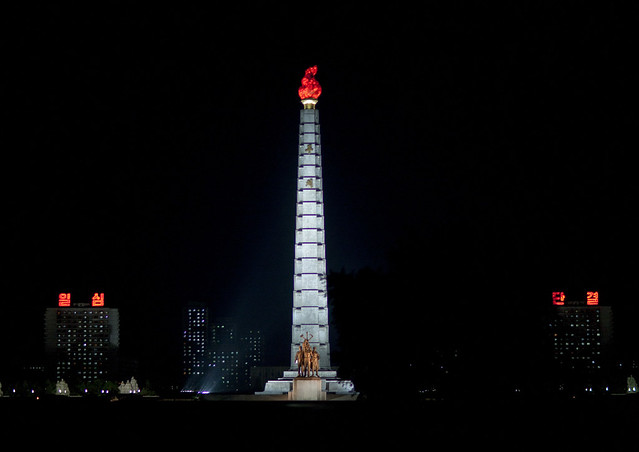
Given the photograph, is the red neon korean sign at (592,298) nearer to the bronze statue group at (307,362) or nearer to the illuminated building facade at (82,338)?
the illuminated building facade at (82,338)

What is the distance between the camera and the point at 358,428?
3216 cm

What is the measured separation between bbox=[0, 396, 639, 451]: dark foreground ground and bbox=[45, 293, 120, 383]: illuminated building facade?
9207 centimetres

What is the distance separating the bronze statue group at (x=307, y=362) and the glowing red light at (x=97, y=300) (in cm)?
7149

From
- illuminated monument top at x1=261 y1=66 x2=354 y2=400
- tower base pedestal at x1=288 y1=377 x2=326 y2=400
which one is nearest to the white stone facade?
illuminated monument top at x1=261 y1=66 x2=354 y2=400

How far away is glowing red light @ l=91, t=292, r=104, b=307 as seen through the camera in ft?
446

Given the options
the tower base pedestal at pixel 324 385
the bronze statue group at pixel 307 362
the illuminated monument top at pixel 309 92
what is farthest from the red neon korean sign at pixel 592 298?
the bronze statue group at pixel 307 362

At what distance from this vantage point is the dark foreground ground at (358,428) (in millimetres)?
26359

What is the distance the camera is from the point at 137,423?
35656 millimetres

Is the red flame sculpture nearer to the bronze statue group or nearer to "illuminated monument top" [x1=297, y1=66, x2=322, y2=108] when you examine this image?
"illuminated monument top" [x1=297, y1=66, x2=322, y2=108]

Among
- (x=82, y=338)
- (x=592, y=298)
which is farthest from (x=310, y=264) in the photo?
(x=82, y=338)

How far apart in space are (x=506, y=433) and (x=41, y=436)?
1085cm

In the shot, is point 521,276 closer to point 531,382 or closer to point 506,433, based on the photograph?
point 531,382

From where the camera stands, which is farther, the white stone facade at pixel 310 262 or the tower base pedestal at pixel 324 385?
the white stone facade at pixel 310 262

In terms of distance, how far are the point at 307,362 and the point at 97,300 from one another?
7357 centimetres
